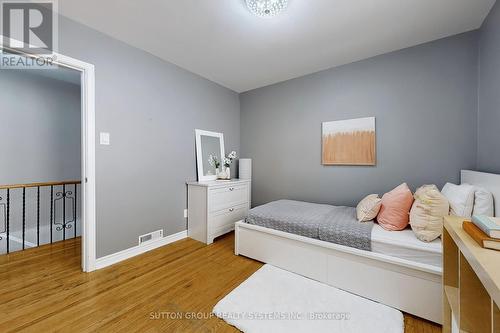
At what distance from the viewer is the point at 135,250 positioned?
2354 mm

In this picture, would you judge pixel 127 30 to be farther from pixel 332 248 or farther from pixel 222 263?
pixel 332 248

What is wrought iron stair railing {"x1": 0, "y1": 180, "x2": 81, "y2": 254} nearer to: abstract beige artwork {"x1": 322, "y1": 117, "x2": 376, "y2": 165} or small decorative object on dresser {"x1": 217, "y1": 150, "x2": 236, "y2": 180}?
small decorative object on dresser {"x1": 217, "y1": 150, "x2": 236, "y2": 180}

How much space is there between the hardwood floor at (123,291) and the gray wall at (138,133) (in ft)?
1.32

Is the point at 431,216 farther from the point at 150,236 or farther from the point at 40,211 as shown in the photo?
the point at 40,211

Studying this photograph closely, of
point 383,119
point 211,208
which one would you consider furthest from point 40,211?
point 383,119

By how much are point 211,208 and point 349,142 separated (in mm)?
2054

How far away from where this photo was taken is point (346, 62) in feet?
8.64

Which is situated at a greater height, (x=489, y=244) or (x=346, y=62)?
(x=346, y=62)

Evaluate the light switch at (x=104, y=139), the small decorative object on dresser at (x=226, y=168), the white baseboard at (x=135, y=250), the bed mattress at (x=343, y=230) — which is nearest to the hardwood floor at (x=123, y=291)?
the white baseboard at (x=135, y=250)

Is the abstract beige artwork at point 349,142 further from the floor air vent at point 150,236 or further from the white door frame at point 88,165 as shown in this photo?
the white door frame at point 88,165

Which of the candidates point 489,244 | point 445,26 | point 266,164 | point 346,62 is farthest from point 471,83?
point 266,164

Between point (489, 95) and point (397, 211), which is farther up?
point (489, 95)

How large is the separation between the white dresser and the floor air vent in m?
0.43

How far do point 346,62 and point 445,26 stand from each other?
0.94m
